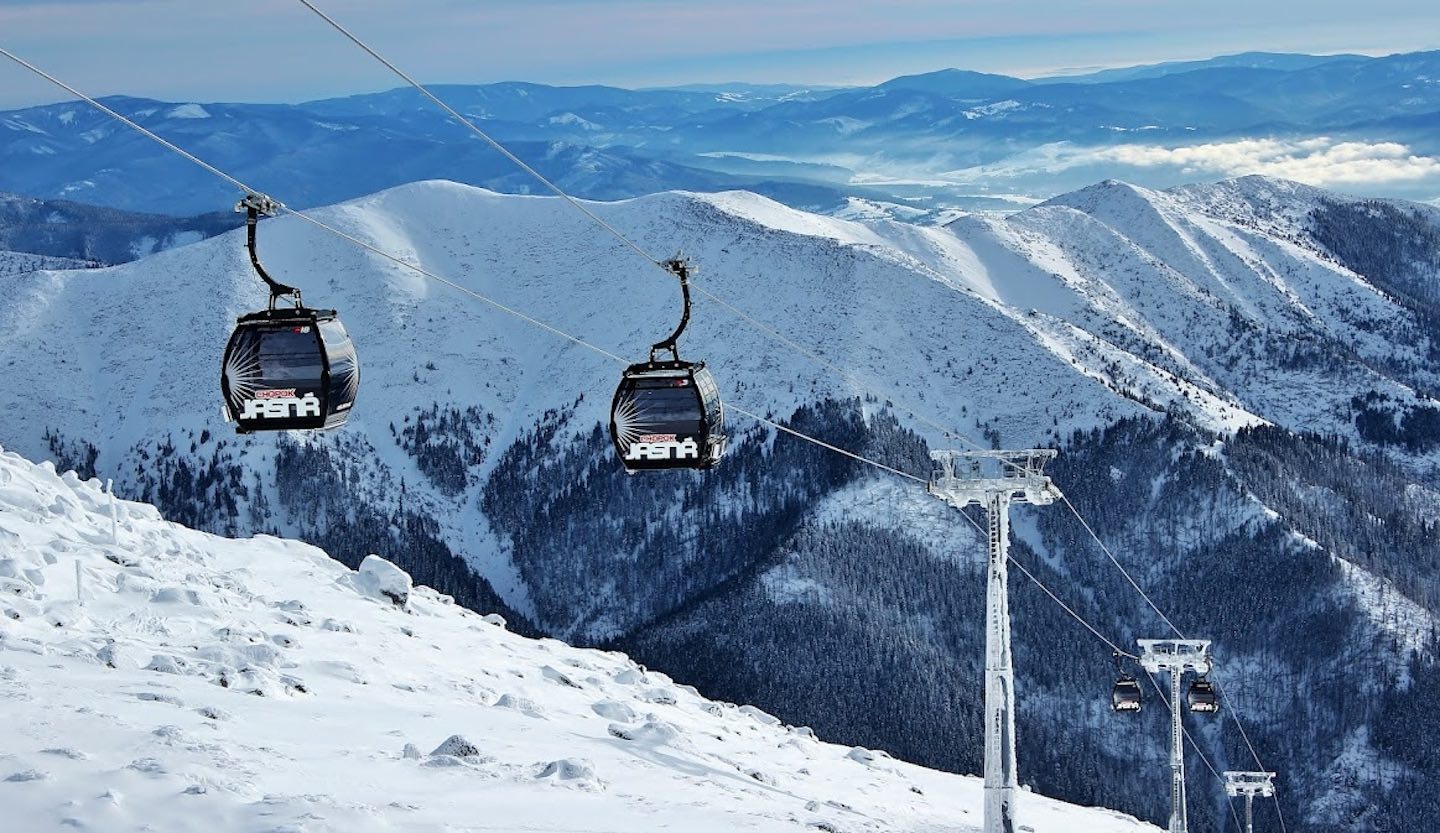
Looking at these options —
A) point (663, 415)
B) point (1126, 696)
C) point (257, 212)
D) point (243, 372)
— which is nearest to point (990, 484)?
point (663, 415)

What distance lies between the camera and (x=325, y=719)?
36469 millimetres

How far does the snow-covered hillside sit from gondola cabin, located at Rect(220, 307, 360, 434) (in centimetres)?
766

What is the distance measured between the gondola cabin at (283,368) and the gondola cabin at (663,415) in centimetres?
507

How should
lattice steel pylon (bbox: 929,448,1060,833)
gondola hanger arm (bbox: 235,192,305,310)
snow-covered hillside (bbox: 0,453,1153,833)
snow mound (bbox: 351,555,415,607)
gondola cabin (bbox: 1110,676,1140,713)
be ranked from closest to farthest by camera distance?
gondola hanger arm (bbox: 235,192,305,310), snow-covered hillside (bbox: 0,453,1153,833), lattice steel pylon (bbox: 929,448,1060,833), gondola cabin (bbox: 1110,676,1140,713), snow mound (bbox: 351,555,415,607)

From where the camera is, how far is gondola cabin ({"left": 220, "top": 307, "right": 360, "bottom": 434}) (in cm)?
2294

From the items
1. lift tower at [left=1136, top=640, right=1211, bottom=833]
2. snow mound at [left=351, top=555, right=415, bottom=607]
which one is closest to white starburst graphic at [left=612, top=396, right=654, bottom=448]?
lift tower at [left=1136, top=640, right=1211, bottom=833]

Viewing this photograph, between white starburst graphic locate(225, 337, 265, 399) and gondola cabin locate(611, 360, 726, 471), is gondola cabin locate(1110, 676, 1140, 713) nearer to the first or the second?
gondola cabin locate(611, 360, 726, 471)

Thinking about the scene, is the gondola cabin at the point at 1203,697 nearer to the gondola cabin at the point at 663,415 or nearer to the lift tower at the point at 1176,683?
the lift tower at the point at 1176,683

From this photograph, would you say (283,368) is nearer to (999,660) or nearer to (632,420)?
(632,420)

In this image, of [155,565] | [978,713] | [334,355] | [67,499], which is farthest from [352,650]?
[978,713]

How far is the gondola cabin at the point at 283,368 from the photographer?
22.9m

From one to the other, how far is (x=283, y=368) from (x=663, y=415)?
637 cm

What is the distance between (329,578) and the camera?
206 ft

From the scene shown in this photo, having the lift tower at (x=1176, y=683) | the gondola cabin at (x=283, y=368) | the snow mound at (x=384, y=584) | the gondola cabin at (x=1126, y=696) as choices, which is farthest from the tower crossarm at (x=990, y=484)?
the snow mound at (x=384, y=584)
